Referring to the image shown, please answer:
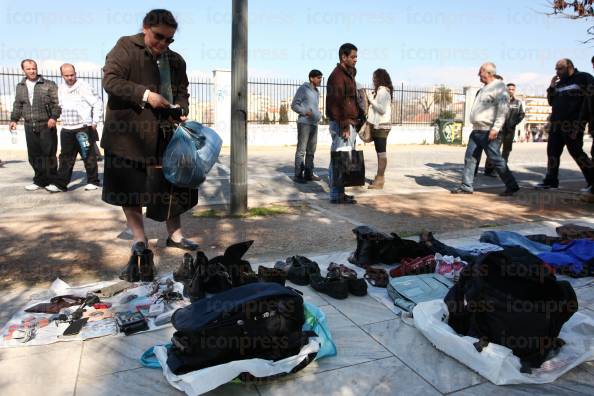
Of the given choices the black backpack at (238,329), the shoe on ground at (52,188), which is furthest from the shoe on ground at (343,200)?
the black backpack at (238,329)

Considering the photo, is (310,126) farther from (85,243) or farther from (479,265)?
(479,265)

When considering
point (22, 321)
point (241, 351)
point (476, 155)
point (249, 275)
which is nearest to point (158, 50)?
point (249, 275)

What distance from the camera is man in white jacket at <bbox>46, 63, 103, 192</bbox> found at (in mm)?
7746

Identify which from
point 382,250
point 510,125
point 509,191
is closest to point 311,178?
point 509,191

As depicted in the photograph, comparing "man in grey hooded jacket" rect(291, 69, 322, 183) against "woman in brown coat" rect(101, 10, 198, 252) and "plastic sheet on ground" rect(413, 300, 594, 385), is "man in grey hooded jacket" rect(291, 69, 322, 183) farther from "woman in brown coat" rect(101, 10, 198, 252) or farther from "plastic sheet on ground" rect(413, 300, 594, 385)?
"plastic sheet on ground" rect(413, 300, 594, 385)

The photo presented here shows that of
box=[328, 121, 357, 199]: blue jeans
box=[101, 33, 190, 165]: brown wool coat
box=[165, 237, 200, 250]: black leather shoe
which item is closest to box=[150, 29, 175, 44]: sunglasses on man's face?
box=[101, 33, 190, 165]: brown wool coat

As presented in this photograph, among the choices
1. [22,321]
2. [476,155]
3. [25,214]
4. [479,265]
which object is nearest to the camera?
[479,265]

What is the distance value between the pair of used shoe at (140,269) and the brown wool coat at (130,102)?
0.76 meters

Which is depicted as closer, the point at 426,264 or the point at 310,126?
the point at 426,264

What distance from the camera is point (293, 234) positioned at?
536 centimetres

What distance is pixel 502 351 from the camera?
255cm

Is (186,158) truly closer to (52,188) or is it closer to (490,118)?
(52,188)

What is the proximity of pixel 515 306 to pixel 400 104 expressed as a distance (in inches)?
866

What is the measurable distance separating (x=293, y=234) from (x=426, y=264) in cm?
175
